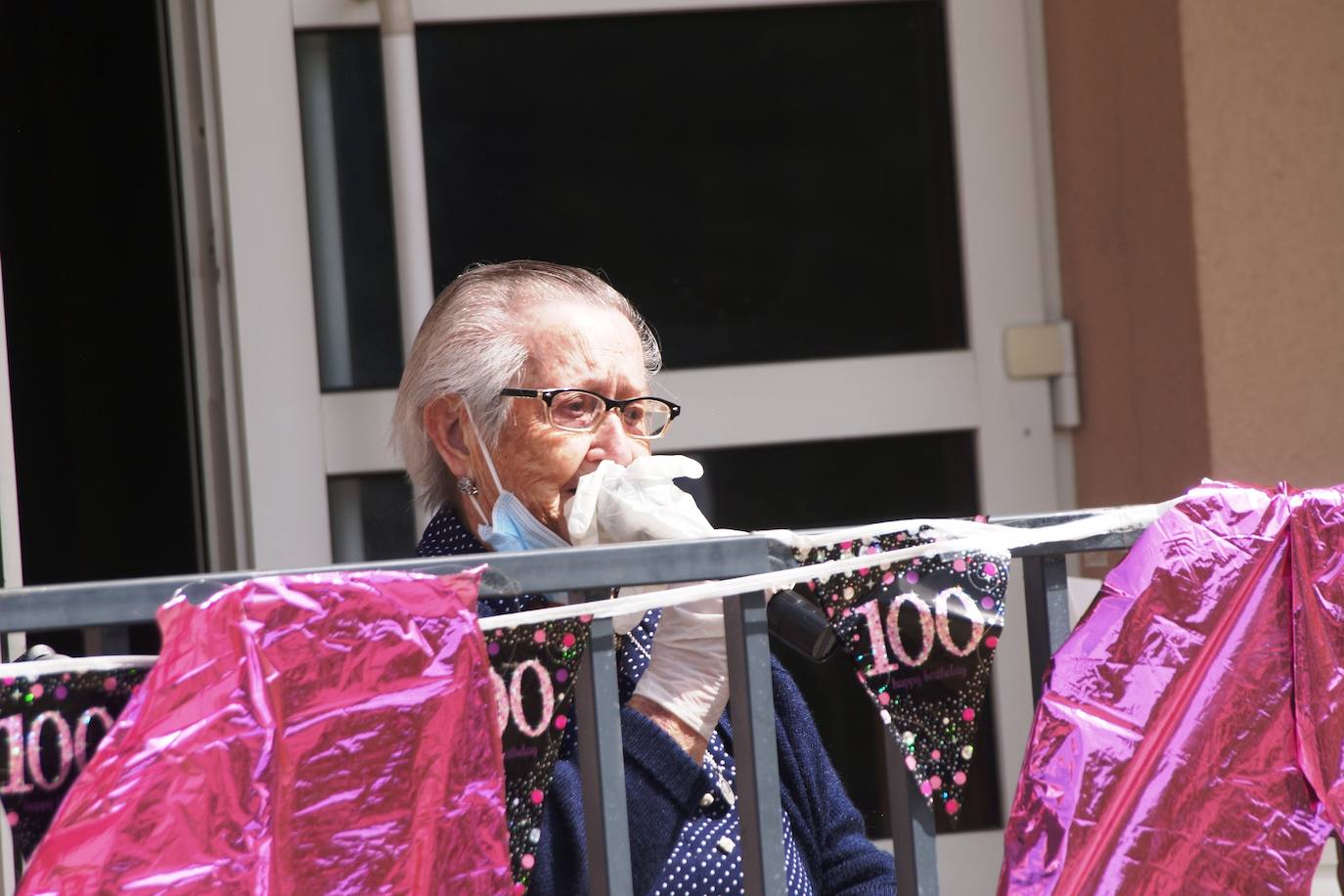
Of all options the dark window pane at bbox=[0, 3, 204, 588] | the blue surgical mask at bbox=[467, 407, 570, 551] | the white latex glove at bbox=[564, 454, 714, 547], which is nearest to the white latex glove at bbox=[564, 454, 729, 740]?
the white latex glove at bbox=[564, 454, 714, 547]

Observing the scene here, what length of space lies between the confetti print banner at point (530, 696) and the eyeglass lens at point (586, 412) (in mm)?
704

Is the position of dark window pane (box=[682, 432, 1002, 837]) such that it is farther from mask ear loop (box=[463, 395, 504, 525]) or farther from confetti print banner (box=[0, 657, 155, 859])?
confetti print banner (box=[0, 657, 155, 859])

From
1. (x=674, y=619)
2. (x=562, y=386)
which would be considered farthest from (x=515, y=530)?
(x=674, y=619)

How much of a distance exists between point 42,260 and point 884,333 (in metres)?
1.55

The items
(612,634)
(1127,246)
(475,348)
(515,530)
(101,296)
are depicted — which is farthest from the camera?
(101,296)

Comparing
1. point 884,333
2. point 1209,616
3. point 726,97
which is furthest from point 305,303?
point 1209,616

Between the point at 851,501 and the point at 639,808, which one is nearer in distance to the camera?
the point at 639,808

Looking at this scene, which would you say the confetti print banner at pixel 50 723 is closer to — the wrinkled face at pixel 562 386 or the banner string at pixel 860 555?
the banner string at pixel 860 555

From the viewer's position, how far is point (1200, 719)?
110 centimetres

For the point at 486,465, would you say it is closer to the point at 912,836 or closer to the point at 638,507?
the point at 638,507

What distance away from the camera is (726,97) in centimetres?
256

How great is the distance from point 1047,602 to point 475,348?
86 centimetres

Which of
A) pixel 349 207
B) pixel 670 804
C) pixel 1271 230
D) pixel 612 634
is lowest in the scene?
pixel 670 804

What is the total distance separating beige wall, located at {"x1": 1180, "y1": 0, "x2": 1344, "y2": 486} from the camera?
225 centimetres
